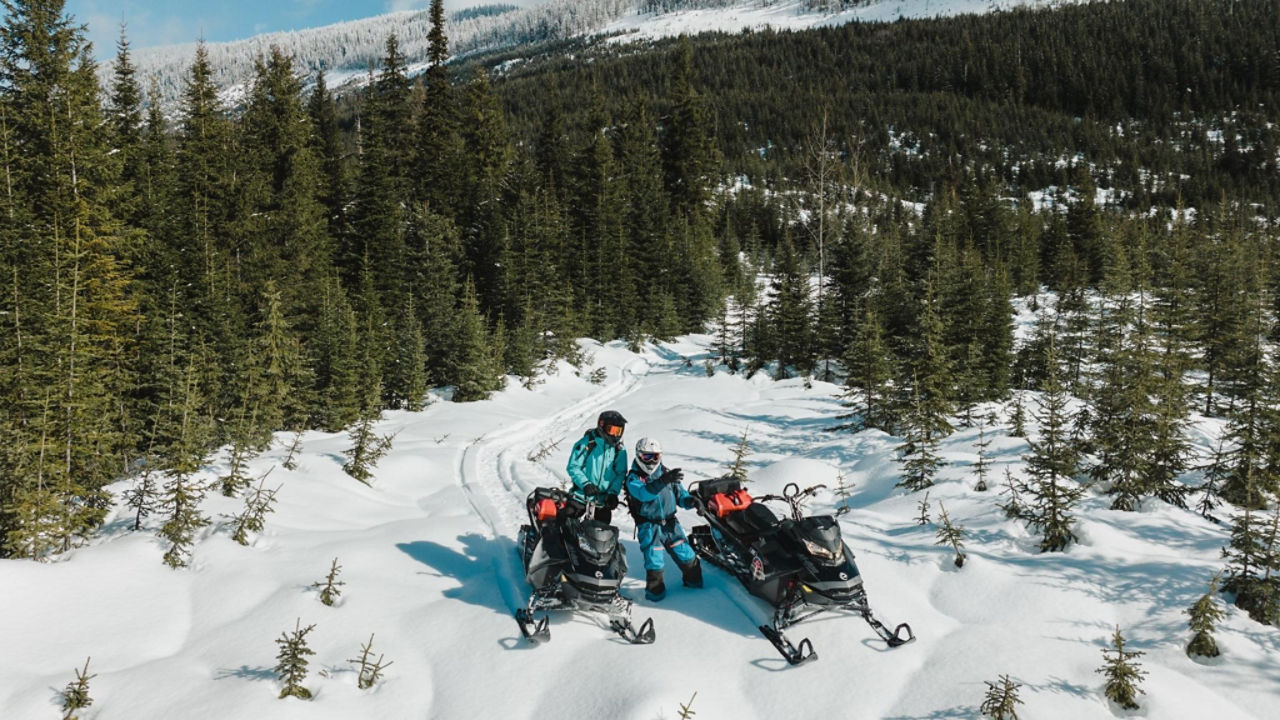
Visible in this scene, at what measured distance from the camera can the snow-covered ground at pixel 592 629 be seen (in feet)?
17.0

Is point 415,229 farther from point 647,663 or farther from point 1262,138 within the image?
point 1262,138

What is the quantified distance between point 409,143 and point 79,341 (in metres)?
35.8

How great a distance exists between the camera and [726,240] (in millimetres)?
55875

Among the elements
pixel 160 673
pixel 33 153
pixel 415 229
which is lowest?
pixel 160 673

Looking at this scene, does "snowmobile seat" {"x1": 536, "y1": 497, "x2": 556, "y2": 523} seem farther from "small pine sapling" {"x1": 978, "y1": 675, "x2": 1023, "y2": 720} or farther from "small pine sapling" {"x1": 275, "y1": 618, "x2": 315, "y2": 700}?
"small pine sapling" {"x1": 978, "y1": 675, "x2": 1023, "y2": 720}

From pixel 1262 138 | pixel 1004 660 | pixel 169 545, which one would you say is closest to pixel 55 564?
pixel 169 545

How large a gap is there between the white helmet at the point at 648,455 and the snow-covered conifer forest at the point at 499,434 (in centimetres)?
149

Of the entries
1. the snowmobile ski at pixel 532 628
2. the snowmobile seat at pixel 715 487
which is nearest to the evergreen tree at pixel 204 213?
the snowmobile ski at pixel 532 628

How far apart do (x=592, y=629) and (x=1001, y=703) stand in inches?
148

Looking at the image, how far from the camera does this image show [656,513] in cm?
704

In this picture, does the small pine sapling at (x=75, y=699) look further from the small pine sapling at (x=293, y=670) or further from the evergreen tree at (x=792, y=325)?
the evergreen tree at (x=792, y=325)

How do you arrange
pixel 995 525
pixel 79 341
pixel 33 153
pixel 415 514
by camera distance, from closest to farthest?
pixel 995 525 < pixel 79 341 < pixel 415 514 < pixel 33 153

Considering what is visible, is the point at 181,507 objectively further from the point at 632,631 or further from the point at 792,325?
the point at 792,325

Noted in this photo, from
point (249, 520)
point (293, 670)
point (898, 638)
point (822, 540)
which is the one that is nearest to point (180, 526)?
point (249, 520)
